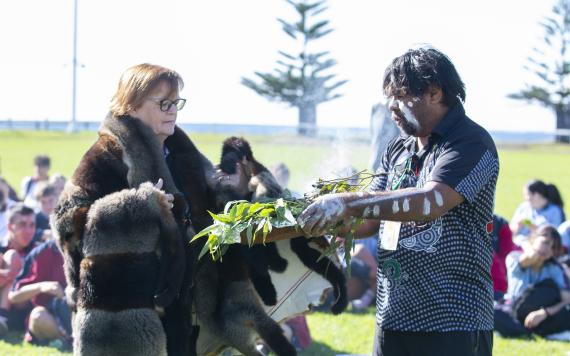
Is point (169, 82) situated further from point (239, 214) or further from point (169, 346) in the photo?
point (169, 346)

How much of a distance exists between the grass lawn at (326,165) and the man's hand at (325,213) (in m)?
2.92

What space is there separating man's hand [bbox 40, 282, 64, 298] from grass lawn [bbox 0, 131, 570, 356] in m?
0.54

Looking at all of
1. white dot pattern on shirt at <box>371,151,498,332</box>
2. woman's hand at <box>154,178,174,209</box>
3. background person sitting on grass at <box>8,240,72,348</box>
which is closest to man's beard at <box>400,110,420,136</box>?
white dot pattern on shirt at <box>371,151,498,332</box>

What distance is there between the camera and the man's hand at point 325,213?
3.02 meters

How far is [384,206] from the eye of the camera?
3.04 m

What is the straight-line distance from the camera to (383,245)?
339 centimetres

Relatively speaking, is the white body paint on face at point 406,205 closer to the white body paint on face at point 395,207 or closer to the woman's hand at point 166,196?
the white body paint on face at point 395,207

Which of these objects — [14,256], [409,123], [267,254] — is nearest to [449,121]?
[409,123]

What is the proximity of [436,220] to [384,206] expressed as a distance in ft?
0.97

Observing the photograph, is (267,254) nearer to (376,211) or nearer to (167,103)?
(167,103)

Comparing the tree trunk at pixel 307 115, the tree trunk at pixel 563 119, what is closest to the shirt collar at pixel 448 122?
the tree trunk at pixel 307 115

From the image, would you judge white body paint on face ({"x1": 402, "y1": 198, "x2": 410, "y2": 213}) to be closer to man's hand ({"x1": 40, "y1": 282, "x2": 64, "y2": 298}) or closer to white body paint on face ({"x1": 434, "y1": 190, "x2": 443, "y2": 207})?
white body paint on face ({"x1": 434, "y1": 190, "x2": 443, "y2": 207})

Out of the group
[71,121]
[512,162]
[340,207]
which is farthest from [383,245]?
[71,121]

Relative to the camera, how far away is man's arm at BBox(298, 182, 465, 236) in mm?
3029
